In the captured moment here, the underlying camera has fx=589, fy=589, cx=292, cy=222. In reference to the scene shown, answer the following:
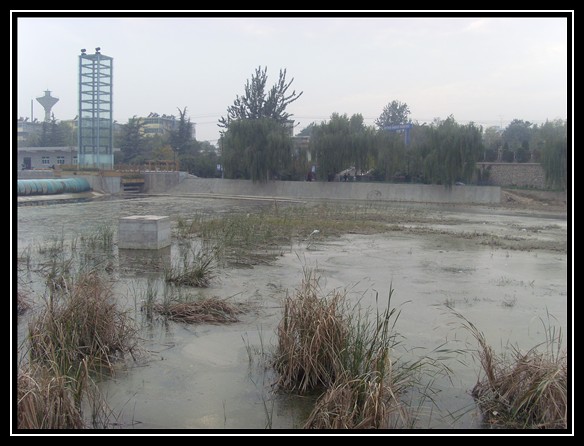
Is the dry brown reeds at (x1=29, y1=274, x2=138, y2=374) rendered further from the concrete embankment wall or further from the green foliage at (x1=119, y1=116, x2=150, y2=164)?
the green foliage at (x1=119, y1=116, x2=150, y2=164)

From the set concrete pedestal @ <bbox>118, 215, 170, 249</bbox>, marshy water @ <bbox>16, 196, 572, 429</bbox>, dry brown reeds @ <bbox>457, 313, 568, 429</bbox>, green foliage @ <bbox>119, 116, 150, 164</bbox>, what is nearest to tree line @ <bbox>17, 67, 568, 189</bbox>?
green foliage @ <bbox>119, 116, 150, 164</bbox>

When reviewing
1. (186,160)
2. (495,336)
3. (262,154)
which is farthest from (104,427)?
(186,160)

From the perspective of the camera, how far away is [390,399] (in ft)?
13.6

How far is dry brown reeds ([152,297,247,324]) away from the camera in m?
6.73

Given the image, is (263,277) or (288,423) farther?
(263,277)

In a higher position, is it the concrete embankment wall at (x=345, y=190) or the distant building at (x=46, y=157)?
the distant building at (x=46, y=157)

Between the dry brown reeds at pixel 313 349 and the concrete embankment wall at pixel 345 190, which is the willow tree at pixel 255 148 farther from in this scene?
the dry brown reeds at pixel 313 349

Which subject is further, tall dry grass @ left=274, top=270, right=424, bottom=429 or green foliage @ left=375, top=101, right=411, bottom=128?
green foliage @ left=375, top=101, right=411, bottom=128

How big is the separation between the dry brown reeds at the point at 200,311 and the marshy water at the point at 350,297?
0.54ft

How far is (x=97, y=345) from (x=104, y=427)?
139cm

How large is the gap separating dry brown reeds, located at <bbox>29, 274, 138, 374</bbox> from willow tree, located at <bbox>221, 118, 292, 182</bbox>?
3355 cm

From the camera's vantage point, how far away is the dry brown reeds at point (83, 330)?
480 centimetres

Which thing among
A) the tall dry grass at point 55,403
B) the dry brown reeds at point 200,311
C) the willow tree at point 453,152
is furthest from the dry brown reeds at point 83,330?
the willow tree at point 453,152
